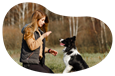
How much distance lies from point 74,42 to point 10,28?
235 cm

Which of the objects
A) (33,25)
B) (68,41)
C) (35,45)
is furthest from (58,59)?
(33,25)

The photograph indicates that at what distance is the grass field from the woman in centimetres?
32

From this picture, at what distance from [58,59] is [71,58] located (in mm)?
482

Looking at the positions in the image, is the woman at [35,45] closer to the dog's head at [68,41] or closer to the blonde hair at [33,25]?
the blonde hair at [33,25]

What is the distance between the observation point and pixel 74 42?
19.8 feet

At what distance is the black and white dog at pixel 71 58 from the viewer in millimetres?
5871

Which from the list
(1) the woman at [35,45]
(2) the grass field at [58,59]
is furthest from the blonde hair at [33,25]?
(2) the grass field at [58,59]

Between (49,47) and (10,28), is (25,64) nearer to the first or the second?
(49,47)

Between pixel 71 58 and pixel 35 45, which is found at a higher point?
pixel 35 45

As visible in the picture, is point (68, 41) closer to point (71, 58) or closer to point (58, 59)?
point (71, 58)

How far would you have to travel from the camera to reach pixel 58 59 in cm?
610

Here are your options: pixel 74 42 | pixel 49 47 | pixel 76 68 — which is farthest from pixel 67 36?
pixel 76 68

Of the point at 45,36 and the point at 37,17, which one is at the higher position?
the point at 37,17

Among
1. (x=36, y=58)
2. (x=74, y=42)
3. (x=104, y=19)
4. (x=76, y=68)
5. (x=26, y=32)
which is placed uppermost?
(x=104, y=19)
